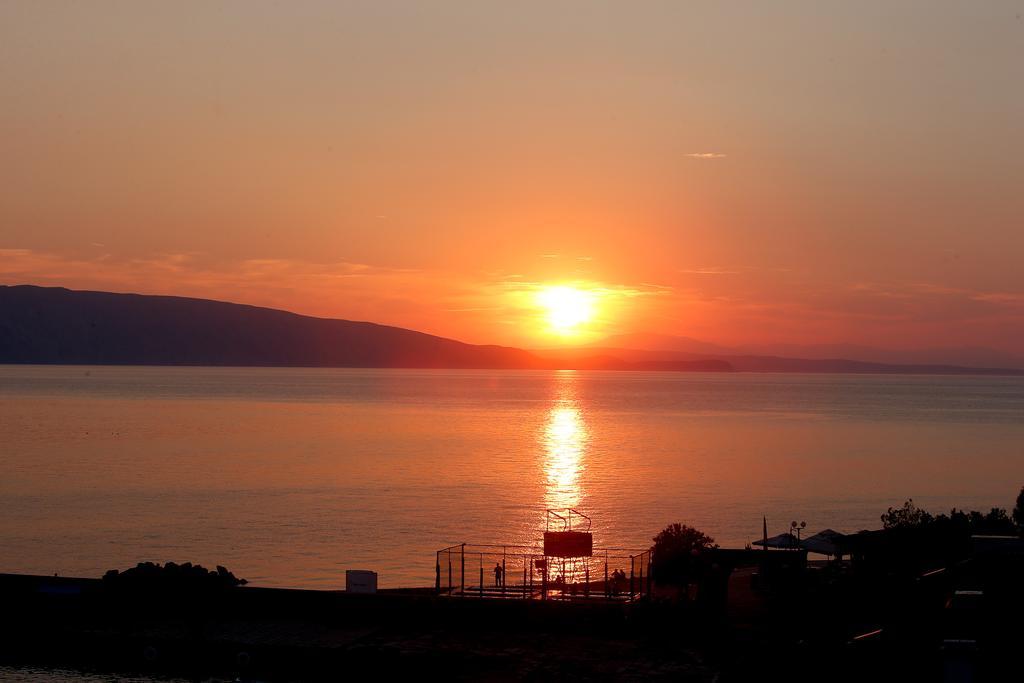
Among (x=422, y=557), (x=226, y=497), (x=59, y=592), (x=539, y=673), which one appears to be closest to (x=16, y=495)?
(x=226, y=497)

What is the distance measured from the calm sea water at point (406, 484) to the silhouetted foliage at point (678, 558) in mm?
14899

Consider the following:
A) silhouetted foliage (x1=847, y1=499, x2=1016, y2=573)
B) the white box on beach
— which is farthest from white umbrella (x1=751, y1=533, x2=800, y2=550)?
the white box on beach

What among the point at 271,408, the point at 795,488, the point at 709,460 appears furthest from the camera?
the point at 271,408

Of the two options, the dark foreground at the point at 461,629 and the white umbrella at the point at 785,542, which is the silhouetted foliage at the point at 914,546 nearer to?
the dark foreground at the point at 461,629

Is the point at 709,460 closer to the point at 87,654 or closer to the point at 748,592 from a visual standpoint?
the point at 748,592

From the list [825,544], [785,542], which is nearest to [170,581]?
[785,542]

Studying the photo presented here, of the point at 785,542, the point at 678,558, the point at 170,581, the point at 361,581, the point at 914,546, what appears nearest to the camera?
the point at 170,581

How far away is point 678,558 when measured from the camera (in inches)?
1258

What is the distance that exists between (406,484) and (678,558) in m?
55.6

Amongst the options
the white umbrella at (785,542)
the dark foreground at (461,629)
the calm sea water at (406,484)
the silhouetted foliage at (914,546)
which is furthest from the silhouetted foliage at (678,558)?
the calm sea water at (406,484)

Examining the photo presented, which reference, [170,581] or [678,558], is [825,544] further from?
[170,581]

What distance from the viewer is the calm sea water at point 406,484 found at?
5759 centimetres

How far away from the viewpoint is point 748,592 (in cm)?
3241

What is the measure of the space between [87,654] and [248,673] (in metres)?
4.94
